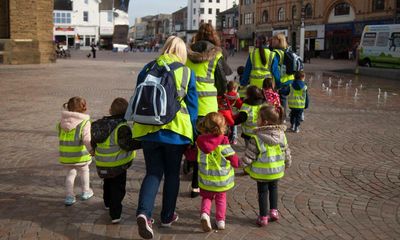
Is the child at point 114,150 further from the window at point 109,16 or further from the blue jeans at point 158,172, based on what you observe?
the window at point 109,16

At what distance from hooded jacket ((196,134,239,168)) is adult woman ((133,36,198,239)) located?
119 millimetres

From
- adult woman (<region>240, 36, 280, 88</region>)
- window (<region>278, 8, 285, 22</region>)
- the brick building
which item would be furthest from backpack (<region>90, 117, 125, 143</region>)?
window (<region>278, 8, 285, 22</region>)

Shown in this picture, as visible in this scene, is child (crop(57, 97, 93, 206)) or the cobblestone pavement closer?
the cobblestone pavement

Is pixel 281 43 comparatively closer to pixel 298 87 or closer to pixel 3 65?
pixel 298 87

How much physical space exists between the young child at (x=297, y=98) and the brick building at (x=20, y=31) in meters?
23.8

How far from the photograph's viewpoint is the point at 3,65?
28.0 meters

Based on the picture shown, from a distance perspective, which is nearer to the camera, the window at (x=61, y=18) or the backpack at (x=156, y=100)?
the backpack at (x=156, y=100)

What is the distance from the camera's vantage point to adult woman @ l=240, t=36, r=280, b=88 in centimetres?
788

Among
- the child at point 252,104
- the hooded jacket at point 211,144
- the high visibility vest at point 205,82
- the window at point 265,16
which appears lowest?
the hooded jacket at point 211,144

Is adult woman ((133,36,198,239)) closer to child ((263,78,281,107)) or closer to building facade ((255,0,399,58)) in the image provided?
child ((263,78,281,107))

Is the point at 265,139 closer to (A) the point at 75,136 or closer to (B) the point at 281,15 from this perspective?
(A) the point at 75,136

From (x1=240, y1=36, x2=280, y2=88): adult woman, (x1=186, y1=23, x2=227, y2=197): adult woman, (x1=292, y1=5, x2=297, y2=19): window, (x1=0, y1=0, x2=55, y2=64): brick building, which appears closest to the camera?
(x1=186, y1=23, x2=227, y2=197): adult woman

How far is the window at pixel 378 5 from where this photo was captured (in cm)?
4320

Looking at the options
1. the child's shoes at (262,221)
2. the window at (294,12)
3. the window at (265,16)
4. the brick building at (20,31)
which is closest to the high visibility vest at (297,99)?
the child's shoes at (262,221)
